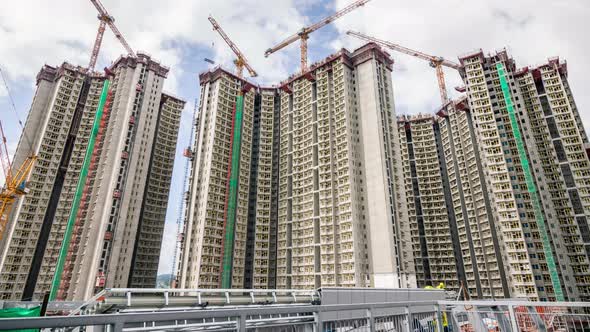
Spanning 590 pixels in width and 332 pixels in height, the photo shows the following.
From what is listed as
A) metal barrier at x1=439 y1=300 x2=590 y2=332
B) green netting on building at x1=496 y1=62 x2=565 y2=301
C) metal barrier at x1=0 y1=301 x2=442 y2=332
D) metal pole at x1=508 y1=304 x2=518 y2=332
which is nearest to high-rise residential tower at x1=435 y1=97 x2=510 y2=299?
green netting on building at x1=496 y1=62 x2=565 y2=301

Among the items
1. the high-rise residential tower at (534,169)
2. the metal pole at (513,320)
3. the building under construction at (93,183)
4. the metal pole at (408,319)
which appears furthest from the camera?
the building under construction at (93,183)

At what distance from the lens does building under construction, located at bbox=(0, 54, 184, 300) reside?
84625mm

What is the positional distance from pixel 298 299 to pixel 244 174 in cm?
8456

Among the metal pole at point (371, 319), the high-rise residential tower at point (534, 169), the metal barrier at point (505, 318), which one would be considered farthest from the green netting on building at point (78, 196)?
the high-rise residential tower at point (534, 169)

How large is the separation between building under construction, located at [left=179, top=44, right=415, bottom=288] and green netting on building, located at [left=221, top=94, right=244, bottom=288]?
32cm

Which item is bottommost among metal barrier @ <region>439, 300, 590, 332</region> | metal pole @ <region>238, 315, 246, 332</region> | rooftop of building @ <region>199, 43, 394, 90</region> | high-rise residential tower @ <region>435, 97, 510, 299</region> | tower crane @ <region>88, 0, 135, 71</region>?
metal barrier @ <region>439, 300, 590, 332</region>

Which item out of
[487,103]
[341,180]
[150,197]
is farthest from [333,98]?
[150,197]

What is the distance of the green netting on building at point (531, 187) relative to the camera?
245ft

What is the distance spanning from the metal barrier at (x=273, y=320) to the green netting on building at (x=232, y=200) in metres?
83.9

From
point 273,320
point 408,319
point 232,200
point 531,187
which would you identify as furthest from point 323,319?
point 531,187

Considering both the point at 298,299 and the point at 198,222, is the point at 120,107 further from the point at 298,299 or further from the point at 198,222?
the point at 298,299

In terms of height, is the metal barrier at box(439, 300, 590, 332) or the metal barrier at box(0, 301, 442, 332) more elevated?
the metal barrier at box(0, 301, 442, 332)

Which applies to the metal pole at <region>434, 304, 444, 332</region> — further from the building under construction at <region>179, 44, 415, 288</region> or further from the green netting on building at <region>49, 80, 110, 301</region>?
the green netting on building at <region>49, 80, 110, 301</region>

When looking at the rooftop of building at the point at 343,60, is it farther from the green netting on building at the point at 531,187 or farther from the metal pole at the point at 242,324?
the metal pole at the point at 242,324
